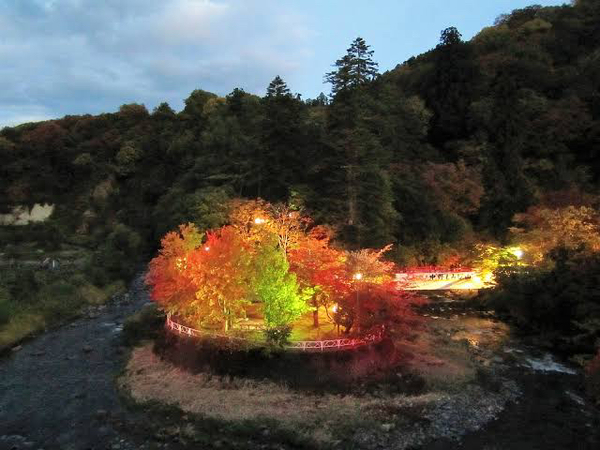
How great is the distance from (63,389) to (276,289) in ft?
38.6

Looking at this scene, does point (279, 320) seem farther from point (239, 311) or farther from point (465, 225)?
point (465, 225)

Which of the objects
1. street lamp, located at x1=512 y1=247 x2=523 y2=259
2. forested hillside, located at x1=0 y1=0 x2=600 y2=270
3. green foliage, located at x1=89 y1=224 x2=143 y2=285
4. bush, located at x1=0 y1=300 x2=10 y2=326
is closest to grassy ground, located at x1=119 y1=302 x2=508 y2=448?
bush, located at x1=0 y1=300 x2=10 y2=326

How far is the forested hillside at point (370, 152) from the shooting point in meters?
44.0

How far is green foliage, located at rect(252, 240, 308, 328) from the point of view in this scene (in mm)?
26172

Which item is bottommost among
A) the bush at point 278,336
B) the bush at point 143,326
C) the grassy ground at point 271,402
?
the grassy ground at point 271,402

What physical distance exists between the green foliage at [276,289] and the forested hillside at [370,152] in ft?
49.6

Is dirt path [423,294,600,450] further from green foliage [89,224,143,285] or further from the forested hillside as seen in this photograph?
green foliage [89,224,143,285]

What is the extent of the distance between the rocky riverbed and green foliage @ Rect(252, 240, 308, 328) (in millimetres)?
5357

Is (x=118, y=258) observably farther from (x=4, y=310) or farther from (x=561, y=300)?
(x=561, y=300)

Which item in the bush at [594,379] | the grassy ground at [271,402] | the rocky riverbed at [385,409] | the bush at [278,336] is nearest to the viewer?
the rocky riverbed at [385,409]

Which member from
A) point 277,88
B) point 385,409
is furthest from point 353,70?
point 385,409

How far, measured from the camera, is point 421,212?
160 feet

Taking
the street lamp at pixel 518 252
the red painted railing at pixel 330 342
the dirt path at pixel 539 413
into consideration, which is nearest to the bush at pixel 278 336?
the red painted railing at pixel 330 342

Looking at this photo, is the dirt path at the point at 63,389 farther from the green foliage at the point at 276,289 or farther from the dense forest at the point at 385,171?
the green foliage at the point at 276,289
